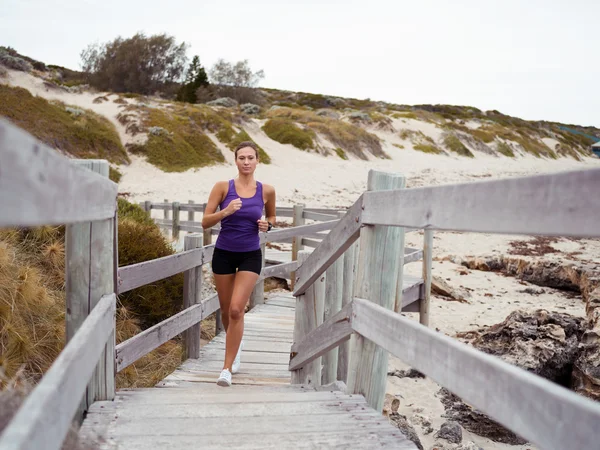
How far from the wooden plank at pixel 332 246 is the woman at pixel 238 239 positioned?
1.35ft

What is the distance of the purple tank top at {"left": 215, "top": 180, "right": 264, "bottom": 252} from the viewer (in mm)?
4168

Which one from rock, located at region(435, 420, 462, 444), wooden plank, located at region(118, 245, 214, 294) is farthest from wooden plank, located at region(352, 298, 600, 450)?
rock, located at region(435, 420, 462, 444)

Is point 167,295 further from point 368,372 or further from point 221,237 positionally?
point 368,372

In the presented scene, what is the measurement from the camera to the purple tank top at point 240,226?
4.17 metres

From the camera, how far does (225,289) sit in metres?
4.30

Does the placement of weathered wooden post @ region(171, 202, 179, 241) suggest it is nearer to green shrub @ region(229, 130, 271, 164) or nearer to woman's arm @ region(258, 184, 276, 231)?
woman's arm @ region(258, 184, 276, 231)

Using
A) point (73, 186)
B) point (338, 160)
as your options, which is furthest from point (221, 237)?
point (338, 160)

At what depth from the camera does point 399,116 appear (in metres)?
47.6

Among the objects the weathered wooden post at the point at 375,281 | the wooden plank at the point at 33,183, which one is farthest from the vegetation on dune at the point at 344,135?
the wooden plank at the point at 33,183

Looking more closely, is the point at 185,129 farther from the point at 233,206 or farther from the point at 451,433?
the point at 451,433

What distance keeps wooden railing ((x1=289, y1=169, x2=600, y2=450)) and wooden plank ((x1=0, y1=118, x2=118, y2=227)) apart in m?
0.99

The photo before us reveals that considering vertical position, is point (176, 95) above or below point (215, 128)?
above

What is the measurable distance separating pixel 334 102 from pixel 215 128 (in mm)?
37117

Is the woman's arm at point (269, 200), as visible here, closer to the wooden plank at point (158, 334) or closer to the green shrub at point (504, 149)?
the wooden plank at point (158, 334)
